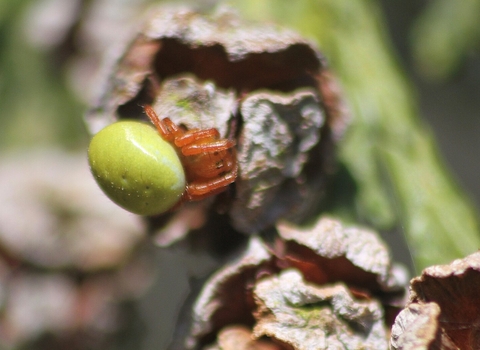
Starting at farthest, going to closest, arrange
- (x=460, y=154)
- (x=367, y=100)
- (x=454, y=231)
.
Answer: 1. (x=460, y=154)
2. (x=367, y=100)
3. (x=454, y=231)

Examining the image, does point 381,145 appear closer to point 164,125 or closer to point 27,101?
point 164,125

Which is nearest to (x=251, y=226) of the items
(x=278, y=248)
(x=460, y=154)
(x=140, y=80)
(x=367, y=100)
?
(x=278, y=248)

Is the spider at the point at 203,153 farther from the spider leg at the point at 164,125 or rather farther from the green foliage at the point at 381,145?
the green foliage at the point at 381,145

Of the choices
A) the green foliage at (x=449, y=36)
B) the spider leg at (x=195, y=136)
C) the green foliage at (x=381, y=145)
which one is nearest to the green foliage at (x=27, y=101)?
the green foliage at (x=381, y=145)

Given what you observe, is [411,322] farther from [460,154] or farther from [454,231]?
[460,154]

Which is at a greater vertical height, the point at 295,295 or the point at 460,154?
the point at 295,295

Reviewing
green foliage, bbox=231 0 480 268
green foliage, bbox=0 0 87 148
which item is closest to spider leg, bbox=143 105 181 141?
green foliage, bbox=231 0 480 268
